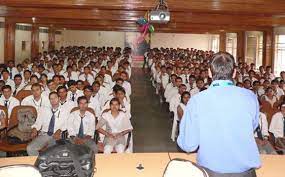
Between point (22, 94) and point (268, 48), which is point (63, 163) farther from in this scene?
point (268, 48)

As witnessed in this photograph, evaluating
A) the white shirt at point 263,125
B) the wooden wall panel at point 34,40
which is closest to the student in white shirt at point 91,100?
the white shirt at point 263,125

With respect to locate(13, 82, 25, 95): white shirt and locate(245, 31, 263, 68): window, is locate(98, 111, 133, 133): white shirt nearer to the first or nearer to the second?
locate(13, 82, 25, 95): white shirt

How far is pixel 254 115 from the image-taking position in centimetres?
284

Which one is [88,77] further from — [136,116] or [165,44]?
[165,44]

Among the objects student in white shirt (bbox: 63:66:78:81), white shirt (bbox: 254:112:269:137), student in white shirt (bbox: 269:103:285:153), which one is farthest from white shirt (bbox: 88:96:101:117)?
student in white shirt (bbox: 63:66:78:81)

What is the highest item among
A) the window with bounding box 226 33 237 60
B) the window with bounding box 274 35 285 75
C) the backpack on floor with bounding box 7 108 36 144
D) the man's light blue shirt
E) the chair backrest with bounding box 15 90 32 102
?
the window with bounding box 226 33 237 60

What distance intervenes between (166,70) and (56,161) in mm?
10142

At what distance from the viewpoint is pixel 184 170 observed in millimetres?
2863

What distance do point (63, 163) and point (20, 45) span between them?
15.9 meters

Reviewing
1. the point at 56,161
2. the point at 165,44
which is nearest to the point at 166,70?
the point at 56,161

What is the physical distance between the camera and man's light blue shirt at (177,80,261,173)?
2785 millimetres

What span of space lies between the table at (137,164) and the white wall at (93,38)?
74.7ft

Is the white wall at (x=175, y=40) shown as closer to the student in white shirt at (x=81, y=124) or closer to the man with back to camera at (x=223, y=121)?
the student in white shirt at (x=81, y=124)

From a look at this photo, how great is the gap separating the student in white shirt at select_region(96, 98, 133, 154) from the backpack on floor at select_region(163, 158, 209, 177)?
11.6 feet
